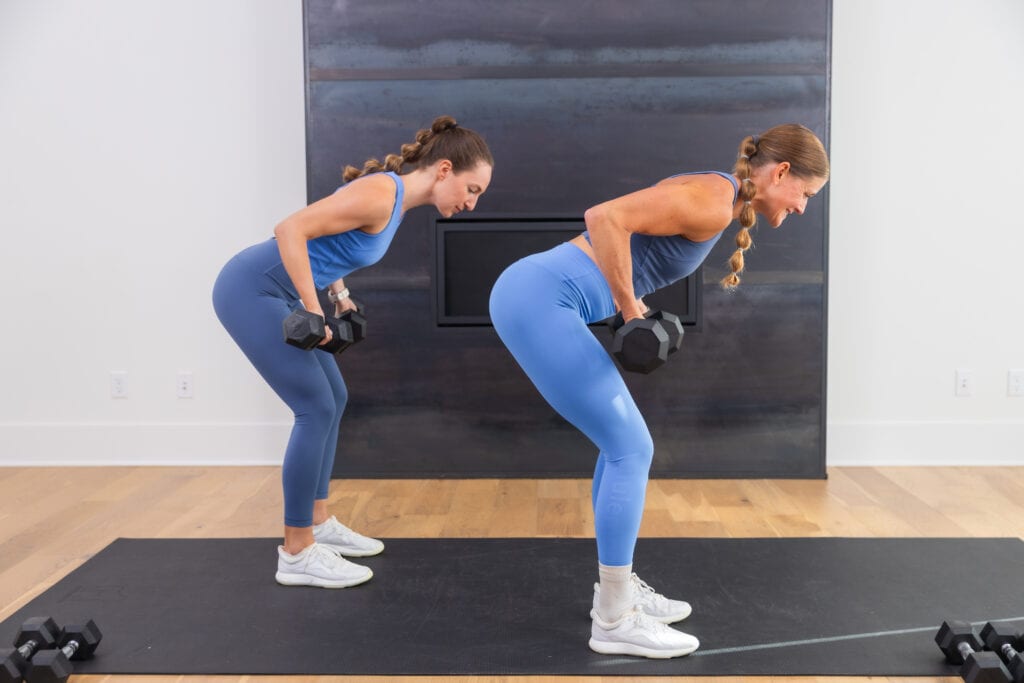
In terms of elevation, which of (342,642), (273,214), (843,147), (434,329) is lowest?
(342,642)

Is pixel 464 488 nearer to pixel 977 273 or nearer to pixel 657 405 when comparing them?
pixel 657 405

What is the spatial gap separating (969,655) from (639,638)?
622 millimetres

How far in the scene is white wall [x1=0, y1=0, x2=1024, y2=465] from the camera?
379cm

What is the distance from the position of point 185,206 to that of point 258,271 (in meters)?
1.80

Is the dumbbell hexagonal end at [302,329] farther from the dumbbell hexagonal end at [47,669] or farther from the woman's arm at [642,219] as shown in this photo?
the dumbbell hexagonal end at [47,669]

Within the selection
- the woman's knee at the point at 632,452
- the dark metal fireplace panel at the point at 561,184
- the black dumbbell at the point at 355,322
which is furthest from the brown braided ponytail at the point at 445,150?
the dark metal fireplace panel at the point at 561,184

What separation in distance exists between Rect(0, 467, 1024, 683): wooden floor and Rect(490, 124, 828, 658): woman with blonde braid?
94 cm

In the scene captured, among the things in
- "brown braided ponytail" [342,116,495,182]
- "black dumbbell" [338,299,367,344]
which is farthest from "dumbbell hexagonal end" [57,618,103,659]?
"brown braided ponytail" [342,116,495,182]

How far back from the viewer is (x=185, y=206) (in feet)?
12.8

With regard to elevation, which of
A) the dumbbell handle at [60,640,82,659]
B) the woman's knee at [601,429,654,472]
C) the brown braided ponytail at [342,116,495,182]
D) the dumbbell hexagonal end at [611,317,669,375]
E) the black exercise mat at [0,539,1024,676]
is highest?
the brown braided ponytail at [342,116,495,182]

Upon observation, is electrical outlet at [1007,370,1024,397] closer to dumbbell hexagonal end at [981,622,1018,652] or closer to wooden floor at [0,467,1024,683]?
wooden floor at [0,467,1024,683]

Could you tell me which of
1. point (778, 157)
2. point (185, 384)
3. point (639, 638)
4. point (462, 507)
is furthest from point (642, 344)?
point (185, 384)

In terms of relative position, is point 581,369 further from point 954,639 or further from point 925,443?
point 925,443

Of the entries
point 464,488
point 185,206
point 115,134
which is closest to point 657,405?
point 464,488
